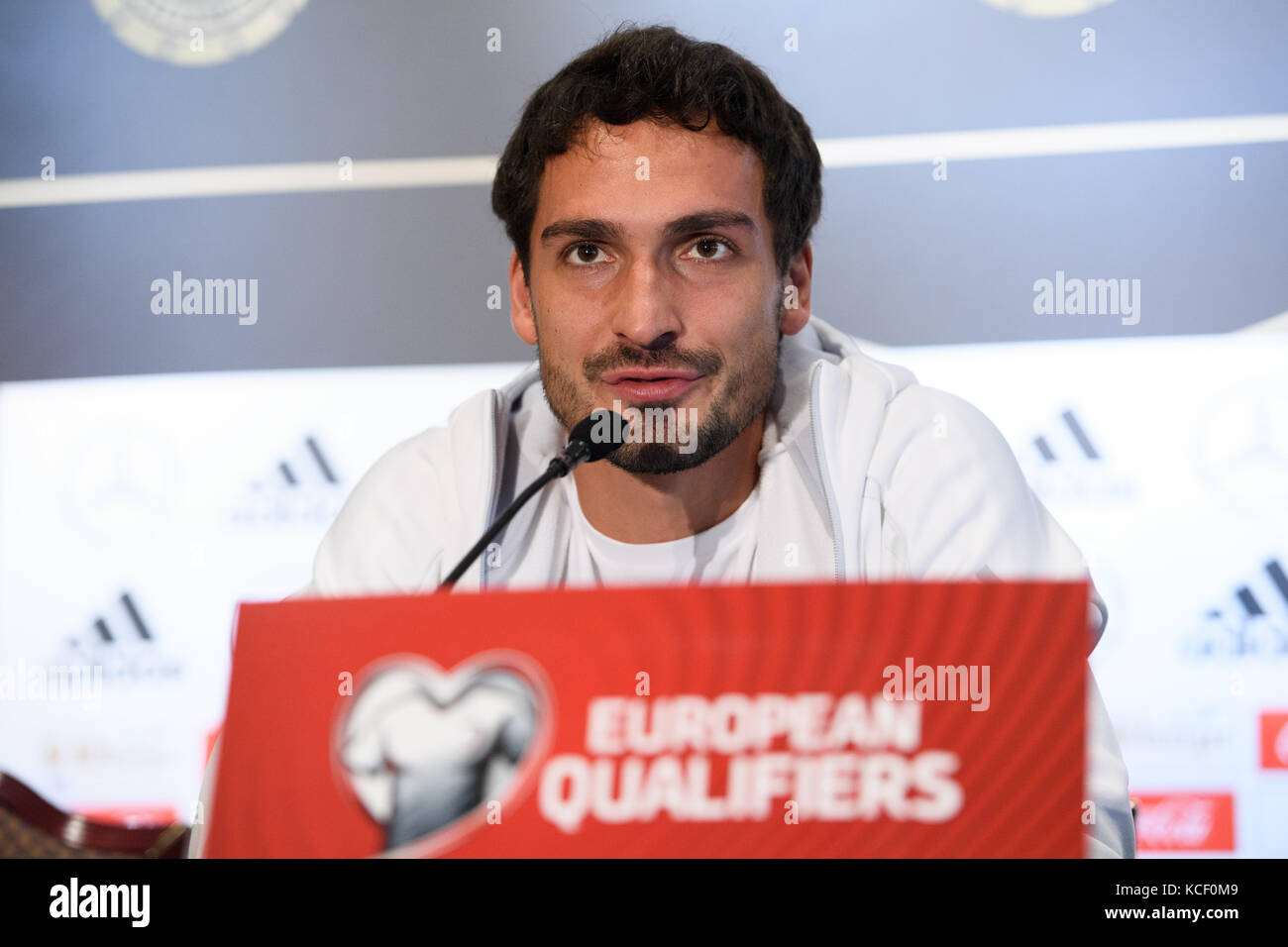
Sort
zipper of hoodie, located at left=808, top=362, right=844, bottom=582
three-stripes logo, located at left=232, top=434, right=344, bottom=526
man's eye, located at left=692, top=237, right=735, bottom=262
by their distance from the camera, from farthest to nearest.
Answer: three-stripes logo, located at left=232, top=434, right=344, bottom=526 → man's eye, located at left=692, top=237, right=735, bottom=262 → zipper of hoodie, located at left=808, top=362, right=844, bottom=582

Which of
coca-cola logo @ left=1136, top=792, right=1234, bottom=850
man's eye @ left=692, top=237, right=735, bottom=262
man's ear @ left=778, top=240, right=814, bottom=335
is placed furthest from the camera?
coca-cola logo @ left=1136, top=792, right=1234, bottom=850

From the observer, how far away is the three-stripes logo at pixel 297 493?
237cm

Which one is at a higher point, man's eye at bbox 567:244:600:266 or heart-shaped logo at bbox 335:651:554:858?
man's eye at bbox 567:244:600:266

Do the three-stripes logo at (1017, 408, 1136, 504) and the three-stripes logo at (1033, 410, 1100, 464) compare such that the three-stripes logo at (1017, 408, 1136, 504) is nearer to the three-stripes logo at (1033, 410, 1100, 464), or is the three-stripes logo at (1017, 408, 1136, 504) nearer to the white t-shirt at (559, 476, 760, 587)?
the three-stripes logo at (1033, 410, 1100, 464)

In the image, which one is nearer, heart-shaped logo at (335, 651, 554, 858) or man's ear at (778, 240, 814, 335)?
heart-shaped logo at (335, 651, 554, 858)

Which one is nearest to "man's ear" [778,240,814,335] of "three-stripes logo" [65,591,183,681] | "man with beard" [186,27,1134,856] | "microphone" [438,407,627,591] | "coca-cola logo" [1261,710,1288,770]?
"man with beard" [186,27,1134,856]

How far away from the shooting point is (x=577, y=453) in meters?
1.19

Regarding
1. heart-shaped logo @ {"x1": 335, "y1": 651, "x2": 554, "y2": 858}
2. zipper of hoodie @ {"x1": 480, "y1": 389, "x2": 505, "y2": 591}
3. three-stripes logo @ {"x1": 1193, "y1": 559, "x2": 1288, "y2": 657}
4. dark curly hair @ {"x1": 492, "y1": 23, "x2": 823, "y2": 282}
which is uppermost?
dark curly hair @ {"x1": 492, "y1": 23, "x2": 823, "y2": 282}

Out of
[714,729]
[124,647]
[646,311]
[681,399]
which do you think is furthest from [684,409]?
[124,647]

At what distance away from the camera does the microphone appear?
114 cm

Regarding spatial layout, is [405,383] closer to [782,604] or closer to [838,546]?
[838,546]

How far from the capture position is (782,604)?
31.3 inches
